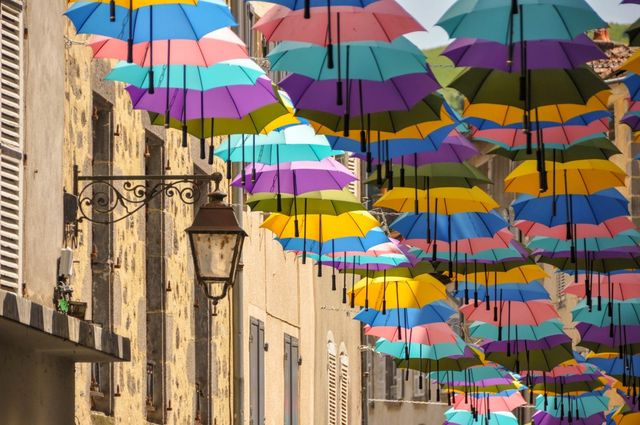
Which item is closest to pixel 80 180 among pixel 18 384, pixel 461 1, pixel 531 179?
pixel 18 384

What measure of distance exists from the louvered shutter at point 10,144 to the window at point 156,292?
5.43m

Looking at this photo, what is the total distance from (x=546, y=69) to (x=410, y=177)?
3.73 m

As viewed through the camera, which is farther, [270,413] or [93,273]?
[270,413]

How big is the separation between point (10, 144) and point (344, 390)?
24277 millimetres

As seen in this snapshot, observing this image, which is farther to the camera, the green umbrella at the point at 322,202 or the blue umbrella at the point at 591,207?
the blue umbrella at the point at 591,207

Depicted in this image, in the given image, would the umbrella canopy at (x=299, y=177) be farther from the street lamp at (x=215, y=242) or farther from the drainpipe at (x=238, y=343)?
the drainpipe at (x=238, y=343)

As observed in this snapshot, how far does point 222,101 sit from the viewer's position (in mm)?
14031

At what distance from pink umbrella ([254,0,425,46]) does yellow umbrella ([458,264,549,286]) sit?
984 cm

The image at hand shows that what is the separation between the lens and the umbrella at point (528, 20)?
12555 millimetres

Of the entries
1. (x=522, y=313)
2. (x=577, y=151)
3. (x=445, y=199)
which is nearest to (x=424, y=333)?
(x=522, y=313)

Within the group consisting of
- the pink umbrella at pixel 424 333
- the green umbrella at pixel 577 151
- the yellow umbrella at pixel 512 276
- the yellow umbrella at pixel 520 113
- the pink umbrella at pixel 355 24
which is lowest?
the pink umbrella at pixel 424 333

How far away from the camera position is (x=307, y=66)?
1347cm

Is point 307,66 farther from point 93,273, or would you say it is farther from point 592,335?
point 592,335

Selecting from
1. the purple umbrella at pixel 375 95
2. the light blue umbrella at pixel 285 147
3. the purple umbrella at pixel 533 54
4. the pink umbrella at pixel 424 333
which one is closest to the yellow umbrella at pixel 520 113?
the purple umbrella at pixel 375 95
